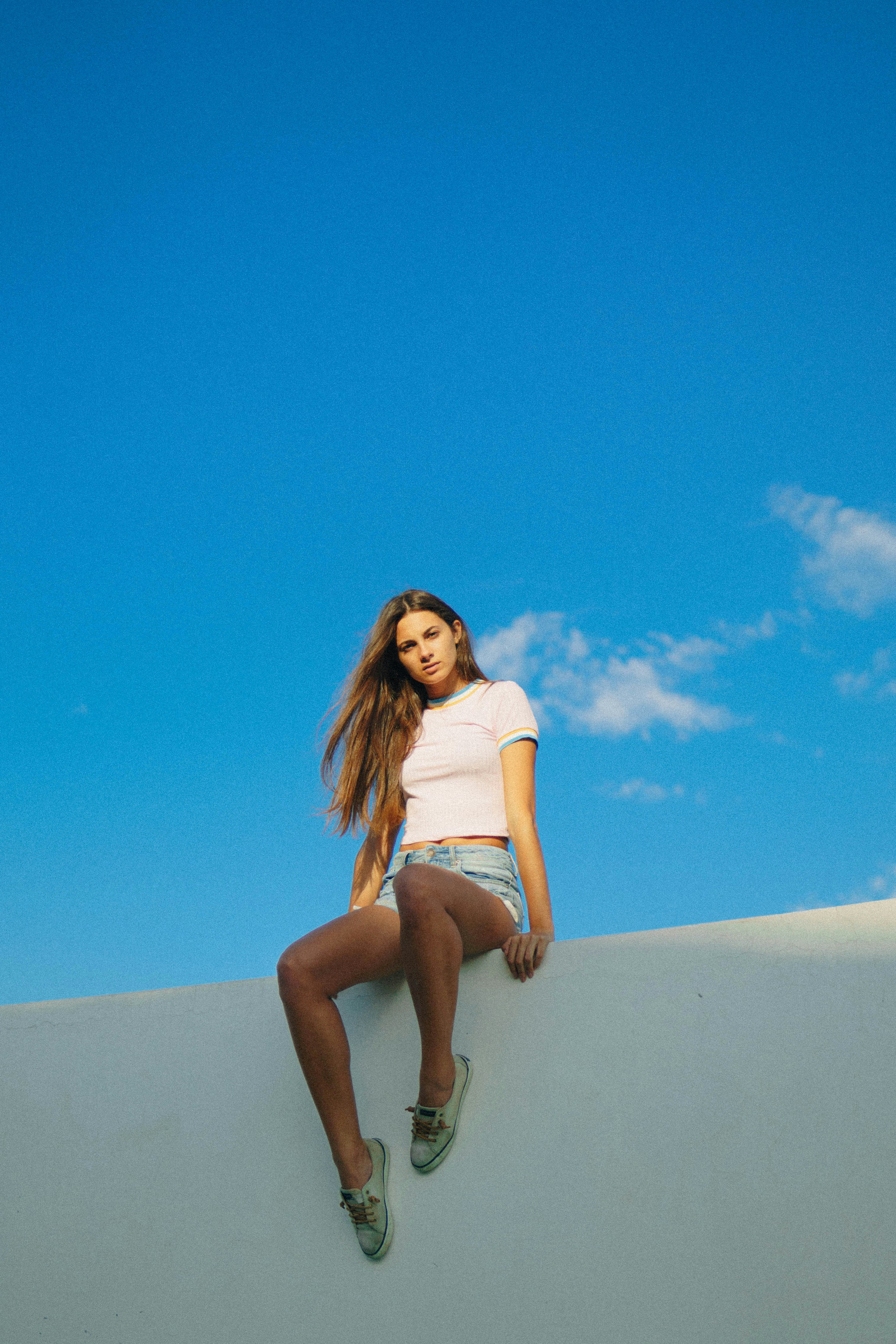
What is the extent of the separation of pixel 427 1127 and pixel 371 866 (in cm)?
67

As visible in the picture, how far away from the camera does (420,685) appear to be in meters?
2.55

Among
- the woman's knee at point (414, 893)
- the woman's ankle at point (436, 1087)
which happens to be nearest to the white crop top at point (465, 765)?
the woman's knee at point (414, 893)

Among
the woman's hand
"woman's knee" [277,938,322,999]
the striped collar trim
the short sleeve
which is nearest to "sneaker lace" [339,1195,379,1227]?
"woman's knee" [277,938,322,999]

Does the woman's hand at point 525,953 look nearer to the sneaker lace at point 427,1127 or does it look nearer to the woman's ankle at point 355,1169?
the sneaker lace at point 427,1127

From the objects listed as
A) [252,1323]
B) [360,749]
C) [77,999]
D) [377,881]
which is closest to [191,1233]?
[252,1323]

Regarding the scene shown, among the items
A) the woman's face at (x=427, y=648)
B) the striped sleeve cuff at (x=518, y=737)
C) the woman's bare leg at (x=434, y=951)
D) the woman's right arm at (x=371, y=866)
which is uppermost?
the woman's face at (x=427, y=648)

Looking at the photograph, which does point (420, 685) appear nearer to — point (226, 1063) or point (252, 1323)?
point (226, 1063)

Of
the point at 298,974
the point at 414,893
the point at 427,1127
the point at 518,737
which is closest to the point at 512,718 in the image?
the point at 518,737

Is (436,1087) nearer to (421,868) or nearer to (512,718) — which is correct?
(421,868)

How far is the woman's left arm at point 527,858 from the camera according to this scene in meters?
1.95

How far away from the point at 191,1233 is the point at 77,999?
2.04 feet

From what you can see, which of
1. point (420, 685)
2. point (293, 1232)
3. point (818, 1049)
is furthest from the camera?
point (420, 685)

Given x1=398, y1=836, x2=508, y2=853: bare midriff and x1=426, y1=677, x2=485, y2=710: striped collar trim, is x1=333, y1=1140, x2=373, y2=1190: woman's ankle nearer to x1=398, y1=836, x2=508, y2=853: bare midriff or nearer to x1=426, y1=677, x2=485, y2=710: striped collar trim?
x1=398, y1=836, x2=508, y2=853: bare midriff

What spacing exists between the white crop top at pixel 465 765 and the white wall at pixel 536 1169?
312 millimetres
